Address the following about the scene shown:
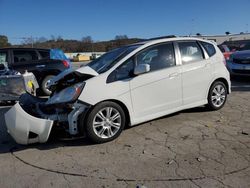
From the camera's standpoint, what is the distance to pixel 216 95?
633cm

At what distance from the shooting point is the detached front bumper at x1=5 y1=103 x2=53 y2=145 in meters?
4.30

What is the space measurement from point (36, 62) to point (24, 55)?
1.63ft

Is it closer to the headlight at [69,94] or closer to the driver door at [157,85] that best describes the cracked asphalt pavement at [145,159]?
the driver door at [157,85]

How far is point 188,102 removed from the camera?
5766mm

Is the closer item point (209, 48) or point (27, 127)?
point (27, 127)

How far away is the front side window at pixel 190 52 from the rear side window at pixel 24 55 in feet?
20.2

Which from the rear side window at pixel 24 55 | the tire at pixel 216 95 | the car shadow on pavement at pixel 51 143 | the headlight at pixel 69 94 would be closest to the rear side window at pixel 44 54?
the rear side window at pixel 24 55

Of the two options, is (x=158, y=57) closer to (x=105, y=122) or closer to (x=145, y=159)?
(x=105, y=122)

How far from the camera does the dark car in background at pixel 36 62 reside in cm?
978

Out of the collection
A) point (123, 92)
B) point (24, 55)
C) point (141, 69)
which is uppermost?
point (24, 55)

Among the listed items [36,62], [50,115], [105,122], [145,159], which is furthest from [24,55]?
[145,159]

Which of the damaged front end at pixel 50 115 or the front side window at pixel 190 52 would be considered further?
the front side window at pixel 190 52

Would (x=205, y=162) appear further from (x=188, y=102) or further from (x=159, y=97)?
(x=188, y=102)

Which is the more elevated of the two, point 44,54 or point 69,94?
point 44,54
